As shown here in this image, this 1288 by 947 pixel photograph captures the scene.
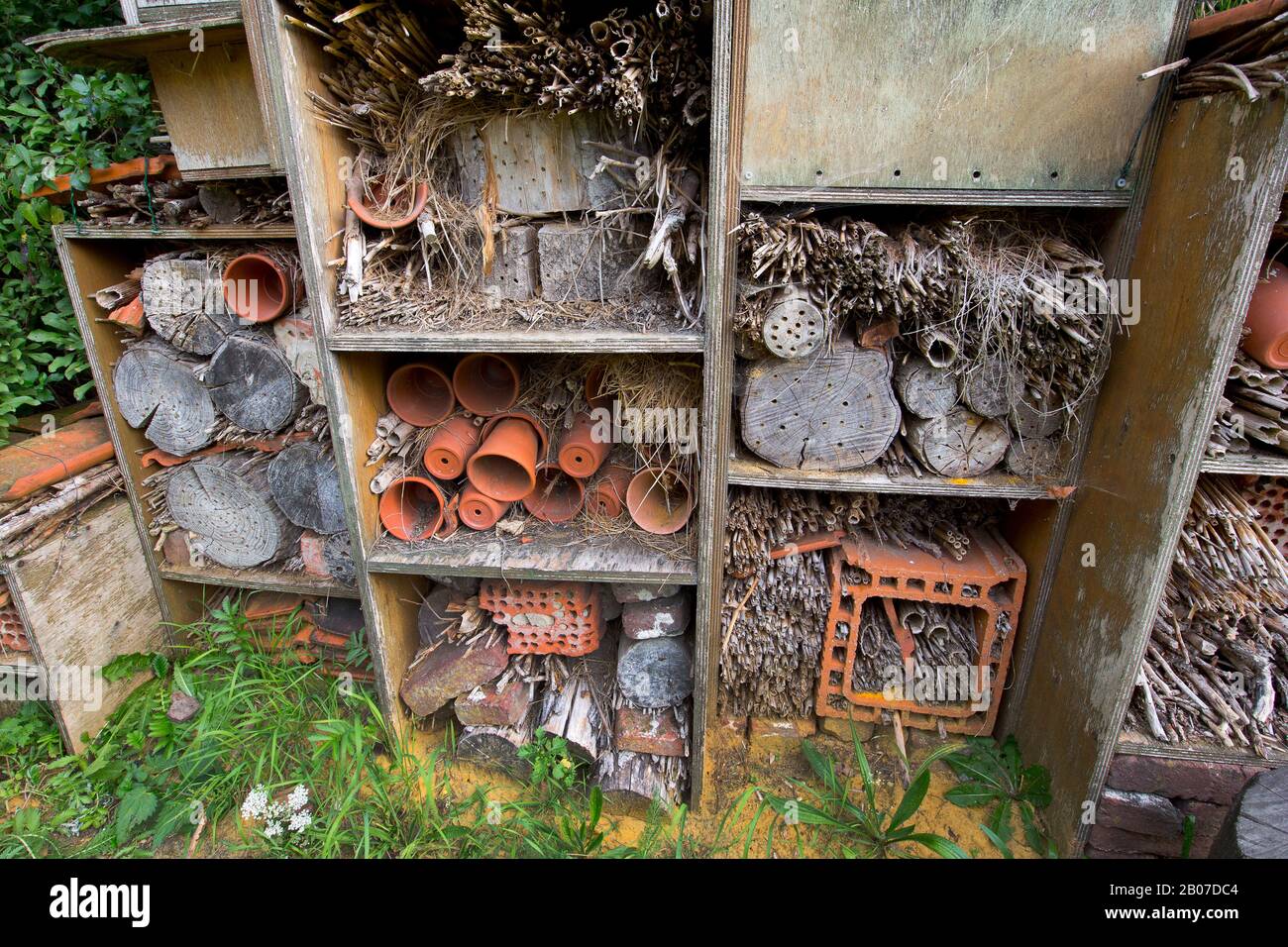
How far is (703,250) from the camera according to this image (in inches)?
80.4

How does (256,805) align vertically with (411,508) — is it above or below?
below

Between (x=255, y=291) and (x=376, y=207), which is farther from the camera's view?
(x=255, y=291)

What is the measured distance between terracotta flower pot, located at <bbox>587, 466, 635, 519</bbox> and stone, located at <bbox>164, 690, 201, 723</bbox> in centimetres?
224

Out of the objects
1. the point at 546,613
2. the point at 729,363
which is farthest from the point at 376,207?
the point at 546,613

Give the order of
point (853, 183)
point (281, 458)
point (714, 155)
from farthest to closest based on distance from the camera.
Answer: point (281, 458)
point (853, 183)
point (714, 155)

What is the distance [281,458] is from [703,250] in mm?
2051

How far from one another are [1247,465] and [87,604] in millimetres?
4606

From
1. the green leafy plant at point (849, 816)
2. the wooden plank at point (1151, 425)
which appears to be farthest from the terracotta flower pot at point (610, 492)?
the wooden plank at point (1151, 425)

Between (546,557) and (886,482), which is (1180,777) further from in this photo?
(546,557)

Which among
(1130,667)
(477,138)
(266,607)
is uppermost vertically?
(477,138)

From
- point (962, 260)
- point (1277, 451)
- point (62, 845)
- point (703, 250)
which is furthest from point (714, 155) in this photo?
point (62, 845)

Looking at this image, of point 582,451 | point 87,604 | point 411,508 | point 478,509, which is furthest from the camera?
point 87,604

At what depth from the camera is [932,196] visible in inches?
78.2

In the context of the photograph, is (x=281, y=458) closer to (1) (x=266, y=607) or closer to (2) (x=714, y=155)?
(1) (x=266, y=607)
